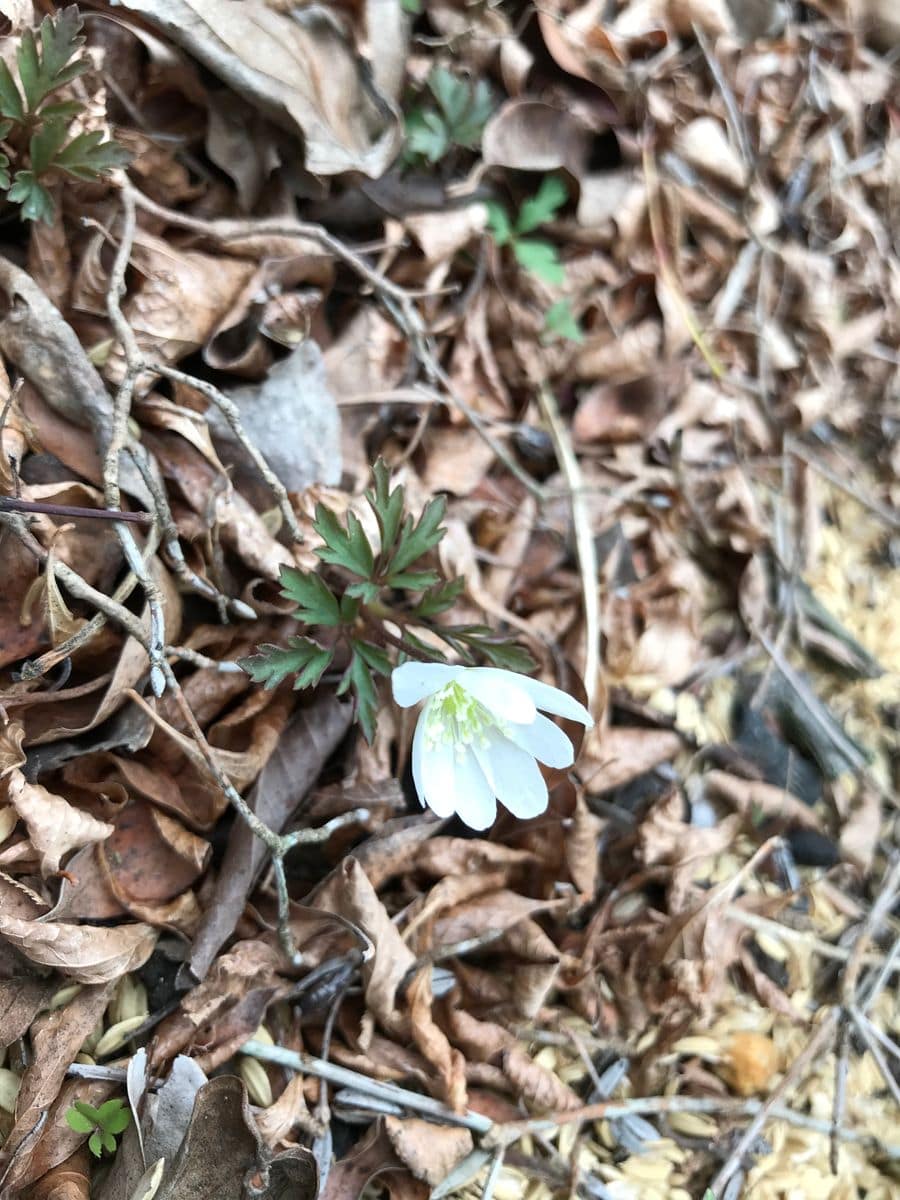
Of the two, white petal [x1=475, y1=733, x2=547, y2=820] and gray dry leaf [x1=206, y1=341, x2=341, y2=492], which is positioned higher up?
gray dry leaf [x1=206, y1=341, x2=341, y2=492]

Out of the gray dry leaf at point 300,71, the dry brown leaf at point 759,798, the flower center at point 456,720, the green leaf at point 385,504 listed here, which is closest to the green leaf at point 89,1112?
the flower center at point 456,720

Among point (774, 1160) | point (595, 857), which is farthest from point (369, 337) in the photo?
point (774, 1160)

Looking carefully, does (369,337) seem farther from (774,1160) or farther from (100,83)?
(774,1160)

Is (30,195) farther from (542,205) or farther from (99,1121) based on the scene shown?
(99,1121)

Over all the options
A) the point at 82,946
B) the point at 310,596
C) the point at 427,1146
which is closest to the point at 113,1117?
the point at 82,946

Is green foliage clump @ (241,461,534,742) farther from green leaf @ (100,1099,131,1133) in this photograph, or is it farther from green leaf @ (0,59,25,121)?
green leaf @ (0,59,25,121)

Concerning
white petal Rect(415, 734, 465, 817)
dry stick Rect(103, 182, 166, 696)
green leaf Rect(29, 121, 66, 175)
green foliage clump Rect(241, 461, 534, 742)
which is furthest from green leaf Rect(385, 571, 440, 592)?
green leaf Rect(29, 121, 66, 175)
